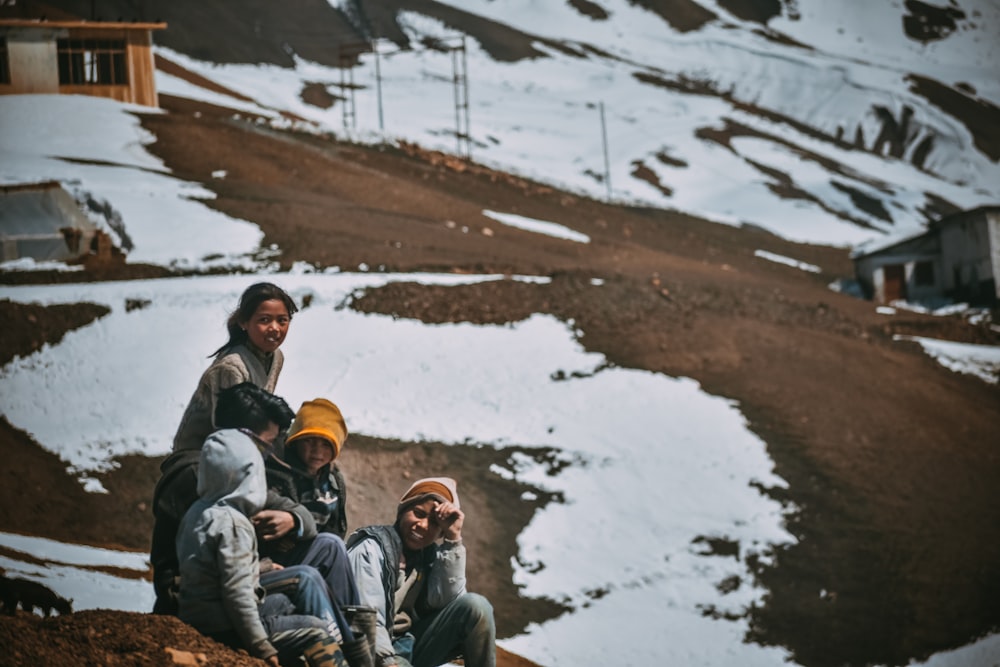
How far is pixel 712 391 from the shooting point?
957 inches

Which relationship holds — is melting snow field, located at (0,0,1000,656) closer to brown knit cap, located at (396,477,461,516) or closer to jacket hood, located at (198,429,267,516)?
brown knit cap, located at (396,477,461,516)

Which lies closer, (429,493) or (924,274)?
(429,493)

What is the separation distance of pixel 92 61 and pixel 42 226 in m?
19.3

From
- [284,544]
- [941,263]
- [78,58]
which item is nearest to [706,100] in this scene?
[941,263]

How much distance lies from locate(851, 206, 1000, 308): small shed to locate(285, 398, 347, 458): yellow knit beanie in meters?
38.4

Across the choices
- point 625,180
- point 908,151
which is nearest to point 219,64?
point 625,180

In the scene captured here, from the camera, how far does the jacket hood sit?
5.83 m

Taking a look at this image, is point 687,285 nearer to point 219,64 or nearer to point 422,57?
point 219,64

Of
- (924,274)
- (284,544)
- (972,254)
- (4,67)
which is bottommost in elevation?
(924,274)

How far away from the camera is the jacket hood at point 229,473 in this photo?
5.83 m

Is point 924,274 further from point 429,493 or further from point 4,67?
point 429,493

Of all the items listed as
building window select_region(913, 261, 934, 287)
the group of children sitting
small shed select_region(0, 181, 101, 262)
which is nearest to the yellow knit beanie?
the group of children sitting

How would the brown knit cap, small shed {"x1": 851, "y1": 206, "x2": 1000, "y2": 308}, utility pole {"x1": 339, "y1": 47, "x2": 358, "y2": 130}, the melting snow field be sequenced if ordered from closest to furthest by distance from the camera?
the brown knit cap < the melting snow field < small shed {"x1": 851, "y1": 206, "x2": 1000, "y2": 308} < utility pole {"x1": 339, "y1": 47, "x2": 358, "y2": 130}

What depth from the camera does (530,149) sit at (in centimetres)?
7994
